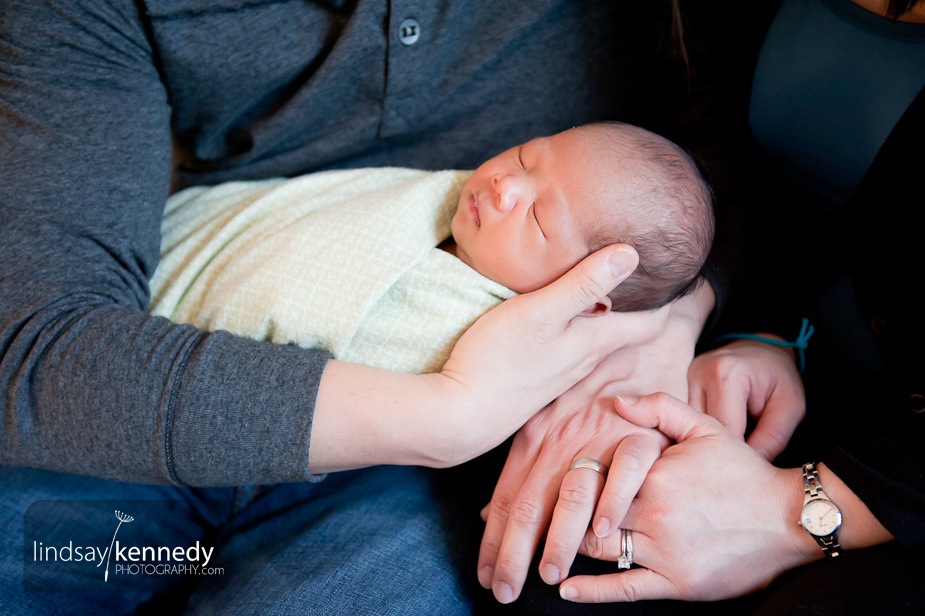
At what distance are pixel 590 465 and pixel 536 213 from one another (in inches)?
15.1

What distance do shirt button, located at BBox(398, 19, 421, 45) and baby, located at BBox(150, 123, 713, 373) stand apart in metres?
0.25

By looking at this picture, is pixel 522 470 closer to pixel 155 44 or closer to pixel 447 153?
pixel 447 153

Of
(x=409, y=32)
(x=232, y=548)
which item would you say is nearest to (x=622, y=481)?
(x=232, y=548)

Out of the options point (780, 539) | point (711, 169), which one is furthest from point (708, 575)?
point (711, 169)

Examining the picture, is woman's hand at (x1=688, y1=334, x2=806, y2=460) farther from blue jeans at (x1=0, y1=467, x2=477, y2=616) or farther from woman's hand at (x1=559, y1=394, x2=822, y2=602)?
blue jeans at (x1=0, y1=467, x2=477, y2=616)

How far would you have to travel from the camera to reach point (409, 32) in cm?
119

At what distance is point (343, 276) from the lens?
1085mm

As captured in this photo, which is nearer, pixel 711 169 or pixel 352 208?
pixel 352 208

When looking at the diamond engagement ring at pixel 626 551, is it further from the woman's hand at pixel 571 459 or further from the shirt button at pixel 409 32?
the shirt button at pixel 409 32

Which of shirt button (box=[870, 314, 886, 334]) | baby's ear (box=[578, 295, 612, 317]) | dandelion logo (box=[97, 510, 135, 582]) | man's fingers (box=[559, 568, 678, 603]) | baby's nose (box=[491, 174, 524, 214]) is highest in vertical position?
baby's nose (box=[491, 174, 524, 214])

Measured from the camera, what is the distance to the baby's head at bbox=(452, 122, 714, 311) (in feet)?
3.35

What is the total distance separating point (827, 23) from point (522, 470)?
0.86 meters

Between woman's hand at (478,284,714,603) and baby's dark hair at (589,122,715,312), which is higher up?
baby's dark hair at (589,122,715,312)

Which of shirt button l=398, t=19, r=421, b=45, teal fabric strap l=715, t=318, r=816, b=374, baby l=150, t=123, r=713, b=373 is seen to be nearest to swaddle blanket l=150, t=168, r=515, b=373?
baby l=150, t=123, r=713, b=373
